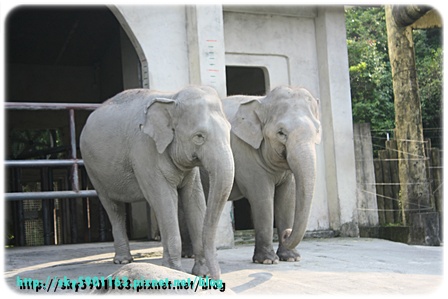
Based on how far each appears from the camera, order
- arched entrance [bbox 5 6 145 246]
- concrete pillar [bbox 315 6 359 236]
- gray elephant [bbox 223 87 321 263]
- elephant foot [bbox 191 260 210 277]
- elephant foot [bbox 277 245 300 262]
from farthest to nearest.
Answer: arched entrance [bbox 5 6 145 246], concrete pillar [bbox 315 6 359 236], elephant foot [bbox 277 245 300 262], gray elephant [bbox 223 87 321 263], elephant foot [bbox 191 260 210 277]

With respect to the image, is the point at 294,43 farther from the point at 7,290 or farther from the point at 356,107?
the point at 356,107

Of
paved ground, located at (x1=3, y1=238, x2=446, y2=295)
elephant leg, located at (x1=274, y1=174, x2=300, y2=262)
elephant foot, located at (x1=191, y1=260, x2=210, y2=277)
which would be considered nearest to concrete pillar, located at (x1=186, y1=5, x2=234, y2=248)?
paved ground, located at (x1=3, y1=238, x2=446, y2=295)

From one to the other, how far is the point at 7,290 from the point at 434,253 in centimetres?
455

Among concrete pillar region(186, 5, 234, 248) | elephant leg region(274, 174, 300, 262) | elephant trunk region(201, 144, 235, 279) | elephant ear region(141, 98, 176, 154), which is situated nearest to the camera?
elephant trunk region(201, 144, 235, 279)

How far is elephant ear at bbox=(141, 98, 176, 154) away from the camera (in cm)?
560

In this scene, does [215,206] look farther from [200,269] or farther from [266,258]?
[266,258]

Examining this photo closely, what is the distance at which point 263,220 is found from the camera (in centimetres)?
642

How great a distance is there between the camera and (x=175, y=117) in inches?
220

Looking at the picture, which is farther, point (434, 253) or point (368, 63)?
point (368, 63)

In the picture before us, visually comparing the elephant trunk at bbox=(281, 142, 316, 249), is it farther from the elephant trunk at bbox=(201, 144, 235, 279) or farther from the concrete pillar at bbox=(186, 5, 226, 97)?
the concrete pillar at bbox=(186, 5, 226, 97)

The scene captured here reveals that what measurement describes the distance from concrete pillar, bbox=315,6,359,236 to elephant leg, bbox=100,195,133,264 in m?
3.53

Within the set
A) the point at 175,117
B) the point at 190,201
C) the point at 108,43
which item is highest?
the point at 108,43

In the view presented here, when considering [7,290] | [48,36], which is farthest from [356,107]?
[7,290]

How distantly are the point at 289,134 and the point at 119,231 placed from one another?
1.85m
